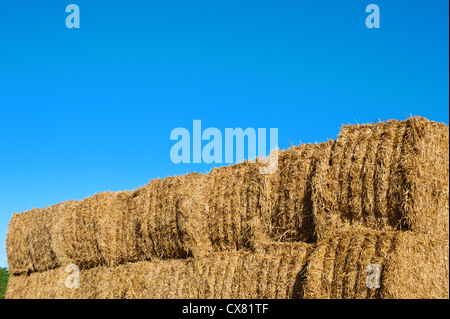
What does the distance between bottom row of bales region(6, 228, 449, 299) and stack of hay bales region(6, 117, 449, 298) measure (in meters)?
0.02

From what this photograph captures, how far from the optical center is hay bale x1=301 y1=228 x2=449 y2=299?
6.28 m

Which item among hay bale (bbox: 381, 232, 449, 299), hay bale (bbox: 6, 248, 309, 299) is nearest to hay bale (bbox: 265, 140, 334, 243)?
hay bale (bbox: 6, 248, 309, 299)

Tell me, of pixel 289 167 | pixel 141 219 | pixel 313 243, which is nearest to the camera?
pixel 313 243

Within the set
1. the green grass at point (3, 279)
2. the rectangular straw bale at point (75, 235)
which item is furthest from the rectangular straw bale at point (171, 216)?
the green grass at point (3, 279)

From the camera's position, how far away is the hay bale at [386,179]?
6.61 metres

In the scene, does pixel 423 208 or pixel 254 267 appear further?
pixel 254 267

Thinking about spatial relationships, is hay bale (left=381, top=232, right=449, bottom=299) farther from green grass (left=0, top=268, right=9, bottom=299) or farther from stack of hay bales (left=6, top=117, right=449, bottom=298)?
green grass (left=0, top=268, right=9, bottom=299)

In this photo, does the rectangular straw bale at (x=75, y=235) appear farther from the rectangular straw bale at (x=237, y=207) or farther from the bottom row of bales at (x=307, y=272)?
the rectangular straw bale at (x=237, y=207)

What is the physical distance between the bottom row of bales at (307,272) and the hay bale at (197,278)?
0.05ft

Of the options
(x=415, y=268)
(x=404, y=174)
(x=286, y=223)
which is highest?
(x=404, y=174)

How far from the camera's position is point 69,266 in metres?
11.7
